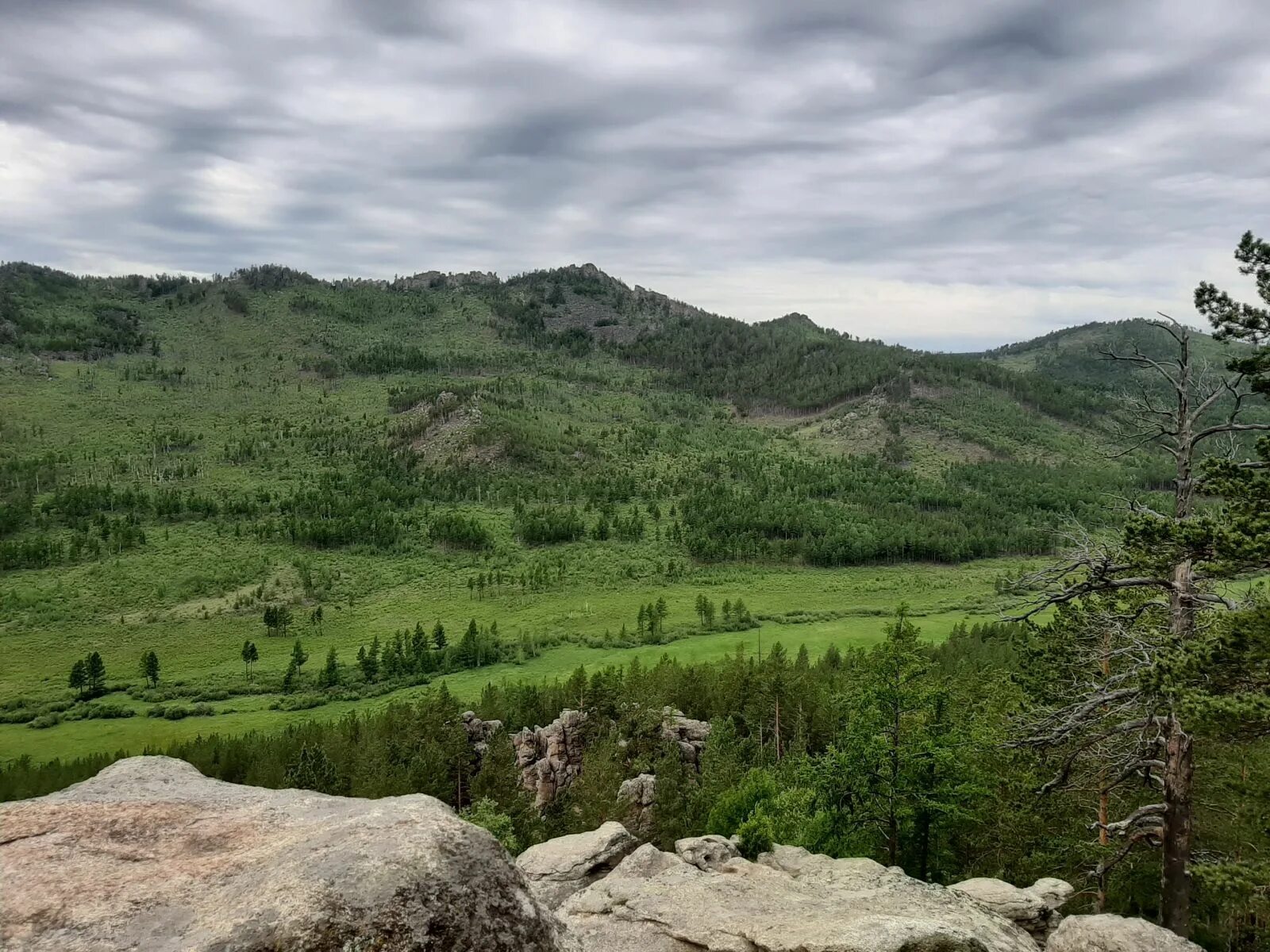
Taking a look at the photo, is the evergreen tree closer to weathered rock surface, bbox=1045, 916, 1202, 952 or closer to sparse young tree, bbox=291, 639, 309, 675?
weathered rock surface, bbox=1045, 916, 1202, 952

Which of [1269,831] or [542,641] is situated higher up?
[1269,831]

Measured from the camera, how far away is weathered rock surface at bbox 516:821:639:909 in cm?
2209

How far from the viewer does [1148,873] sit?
86.3 feet

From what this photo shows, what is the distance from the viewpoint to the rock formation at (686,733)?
59.8 m

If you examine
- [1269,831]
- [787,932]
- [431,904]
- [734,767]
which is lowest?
[734,767]

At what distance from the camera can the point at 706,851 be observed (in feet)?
78.8

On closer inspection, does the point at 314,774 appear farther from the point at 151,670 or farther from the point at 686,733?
the point at 151,670

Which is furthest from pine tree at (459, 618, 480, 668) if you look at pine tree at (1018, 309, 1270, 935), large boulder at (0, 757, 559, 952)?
large boulder at (0, 757, 559, 952)

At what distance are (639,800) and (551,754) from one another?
57.9 feet

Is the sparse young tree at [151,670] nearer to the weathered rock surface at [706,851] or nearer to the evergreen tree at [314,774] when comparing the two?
the evergreen tree at [314,774]

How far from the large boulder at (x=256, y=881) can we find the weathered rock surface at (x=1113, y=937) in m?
12.3

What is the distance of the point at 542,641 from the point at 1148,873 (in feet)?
319

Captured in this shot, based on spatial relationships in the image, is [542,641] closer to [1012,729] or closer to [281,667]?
[281,667]

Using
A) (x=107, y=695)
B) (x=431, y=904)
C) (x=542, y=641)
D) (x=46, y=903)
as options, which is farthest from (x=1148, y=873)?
(x=107, y=695)
